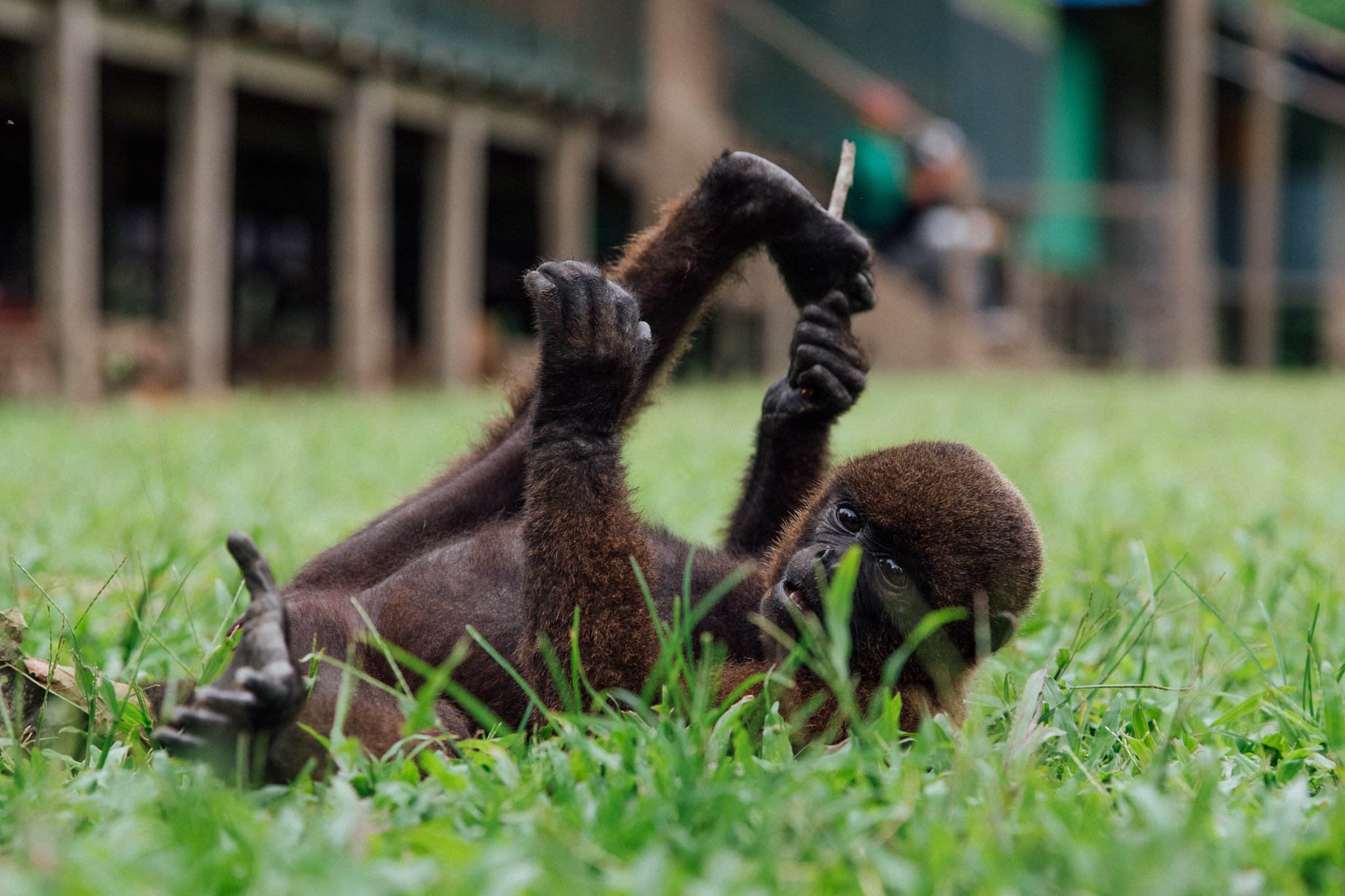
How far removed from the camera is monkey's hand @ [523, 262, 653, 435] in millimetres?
2559

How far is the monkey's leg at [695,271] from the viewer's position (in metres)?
3.17

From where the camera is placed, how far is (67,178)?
882 cm

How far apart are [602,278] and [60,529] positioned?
8.09 ft

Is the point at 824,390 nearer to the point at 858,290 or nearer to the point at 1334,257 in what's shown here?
the point at 858,290

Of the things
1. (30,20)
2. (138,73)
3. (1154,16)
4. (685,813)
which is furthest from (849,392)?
(1154,16)

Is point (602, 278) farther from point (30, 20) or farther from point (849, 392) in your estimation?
point (30, 20)

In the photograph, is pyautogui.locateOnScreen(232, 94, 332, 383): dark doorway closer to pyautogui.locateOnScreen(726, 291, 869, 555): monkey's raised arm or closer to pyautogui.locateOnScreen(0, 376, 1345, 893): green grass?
pyautogui.locateOnScreen(0, 376, 1345, 893): green grass

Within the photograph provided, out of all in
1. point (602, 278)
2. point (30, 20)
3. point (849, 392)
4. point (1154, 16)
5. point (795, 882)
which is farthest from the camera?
point (1154, 16)

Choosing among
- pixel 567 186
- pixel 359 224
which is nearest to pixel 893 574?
pixel 359 224

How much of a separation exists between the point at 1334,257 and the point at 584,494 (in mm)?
24530

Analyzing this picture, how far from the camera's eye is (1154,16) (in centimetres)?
2178

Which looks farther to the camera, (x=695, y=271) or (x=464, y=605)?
(x=695, y=271)

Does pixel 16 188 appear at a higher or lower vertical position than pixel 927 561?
higher

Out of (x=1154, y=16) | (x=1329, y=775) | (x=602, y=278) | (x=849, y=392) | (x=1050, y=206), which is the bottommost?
(x=1329, y=775)
